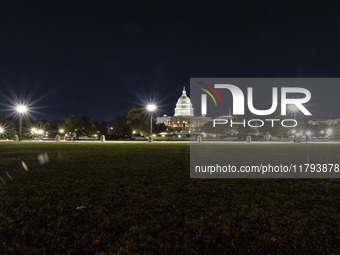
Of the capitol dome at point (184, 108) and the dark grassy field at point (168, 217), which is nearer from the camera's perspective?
the dark grassy field at point (168, 217)

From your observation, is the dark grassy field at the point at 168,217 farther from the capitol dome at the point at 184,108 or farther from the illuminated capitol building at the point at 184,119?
the capitol dome at the point at 184,108

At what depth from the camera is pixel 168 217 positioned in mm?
4984

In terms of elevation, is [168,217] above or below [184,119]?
below

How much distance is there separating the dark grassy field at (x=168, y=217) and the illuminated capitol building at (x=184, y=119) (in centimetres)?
15740

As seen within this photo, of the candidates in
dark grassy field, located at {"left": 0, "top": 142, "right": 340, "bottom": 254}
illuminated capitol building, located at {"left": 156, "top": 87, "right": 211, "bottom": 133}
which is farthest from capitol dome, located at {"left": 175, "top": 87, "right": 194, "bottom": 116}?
dark grassy field, located at {"left": 0, "top": 142, "right": 340, "bottom": 254}

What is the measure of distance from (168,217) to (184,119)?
174 metres

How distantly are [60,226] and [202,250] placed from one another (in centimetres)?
245

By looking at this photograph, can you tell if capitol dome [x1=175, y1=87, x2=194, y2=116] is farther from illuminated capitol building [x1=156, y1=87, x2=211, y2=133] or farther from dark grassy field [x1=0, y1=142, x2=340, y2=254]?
dark grassy field [x1=0, y1=142, x2=340, y2=254]

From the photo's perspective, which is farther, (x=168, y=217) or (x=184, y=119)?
(x=184, y=119)

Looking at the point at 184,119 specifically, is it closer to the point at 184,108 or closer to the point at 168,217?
the point at 184,108

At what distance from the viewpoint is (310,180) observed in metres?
8.77

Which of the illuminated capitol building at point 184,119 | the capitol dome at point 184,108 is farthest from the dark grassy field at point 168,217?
the capitol dome at point 184,108

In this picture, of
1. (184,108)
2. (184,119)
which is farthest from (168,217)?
(184,108)

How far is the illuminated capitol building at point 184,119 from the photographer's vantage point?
563ft
